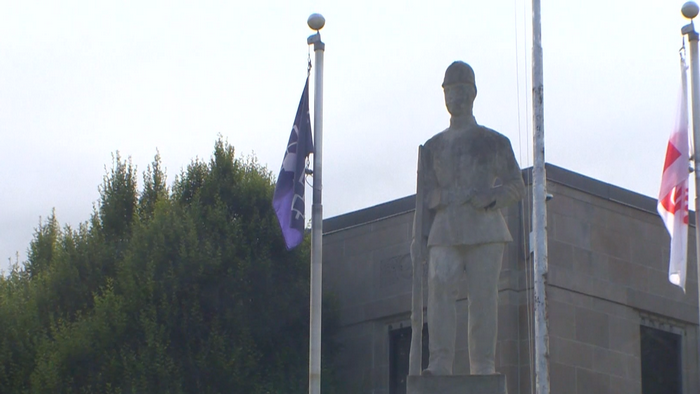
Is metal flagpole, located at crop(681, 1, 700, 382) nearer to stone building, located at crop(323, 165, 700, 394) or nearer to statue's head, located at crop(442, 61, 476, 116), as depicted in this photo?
stone building, located at crop(323, 165, 700, 394)

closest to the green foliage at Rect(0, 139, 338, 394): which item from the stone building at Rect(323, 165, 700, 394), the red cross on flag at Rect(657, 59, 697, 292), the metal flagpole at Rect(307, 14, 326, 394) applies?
the stone building at Rect(323, 165, 700, 394)

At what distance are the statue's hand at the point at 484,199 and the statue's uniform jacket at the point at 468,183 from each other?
3 cm

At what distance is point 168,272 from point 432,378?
44.5ft

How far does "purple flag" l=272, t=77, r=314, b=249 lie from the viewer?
17531 mm

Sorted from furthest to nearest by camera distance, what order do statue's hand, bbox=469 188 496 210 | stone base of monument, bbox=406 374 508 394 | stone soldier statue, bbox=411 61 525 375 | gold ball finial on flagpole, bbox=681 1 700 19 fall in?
gold ball finial on flagpole, bbox=681 1 700 19
statue's hand, bbox=469 188 496 210
stone soldier statue, bbox=411 61 525 375
stone base of monument, bbox=406 374 508 394

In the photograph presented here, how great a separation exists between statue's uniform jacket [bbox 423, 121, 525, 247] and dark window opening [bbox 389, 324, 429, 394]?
41.9 ft

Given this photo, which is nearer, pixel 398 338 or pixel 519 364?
pixel 519 364

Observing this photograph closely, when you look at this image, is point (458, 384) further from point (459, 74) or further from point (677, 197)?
point (677, 197)

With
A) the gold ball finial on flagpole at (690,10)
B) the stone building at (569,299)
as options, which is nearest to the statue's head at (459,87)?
the gold ball finial on flagpole at (690,10)

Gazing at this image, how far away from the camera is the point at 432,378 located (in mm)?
11297

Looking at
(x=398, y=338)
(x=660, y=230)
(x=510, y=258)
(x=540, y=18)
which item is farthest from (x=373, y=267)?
(x=540, y=18)

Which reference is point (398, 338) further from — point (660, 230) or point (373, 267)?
point (660, 230)

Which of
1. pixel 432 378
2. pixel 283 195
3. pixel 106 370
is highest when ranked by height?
pixel 283 195

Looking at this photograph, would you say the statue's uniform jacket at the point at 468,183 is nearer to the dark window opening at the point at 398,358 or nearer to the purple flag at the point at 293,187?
the purple flag at the point at 293,187
